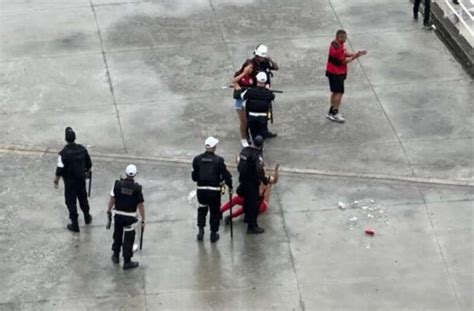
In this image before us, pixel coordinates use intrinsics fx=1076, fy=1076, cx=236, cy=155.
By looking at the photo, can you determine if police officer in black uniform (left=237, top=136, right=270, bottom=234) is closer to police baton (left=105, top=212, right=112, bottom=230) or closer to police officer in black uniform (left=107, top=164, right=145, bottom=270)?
police officer in black uniform (left=107, top=164, right=145, bottom=270)

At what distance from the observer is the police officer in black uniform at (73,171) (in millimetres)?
12609

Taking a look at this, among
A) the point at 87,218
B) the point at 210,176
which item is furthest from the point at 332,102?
the point at 87,218

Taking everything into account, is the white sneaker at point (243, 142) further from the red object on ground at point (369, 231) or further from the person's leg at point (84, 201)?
the person's leg at point (84, 201)

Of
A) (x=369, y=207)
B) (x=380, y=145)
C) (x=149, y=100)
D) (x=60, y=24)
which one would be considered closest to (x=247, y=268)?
(x=369, y=207)

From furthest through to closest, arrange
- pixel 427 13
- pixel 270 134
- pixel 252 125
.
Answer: pixel 427 13 → pixel 270 134 → pixel 252 125

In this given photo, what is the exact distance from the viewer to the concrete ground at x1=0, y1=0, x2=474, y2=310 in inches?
484

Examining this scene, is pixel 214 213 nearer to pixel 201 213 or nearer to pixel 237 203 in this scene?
pixel 201 213

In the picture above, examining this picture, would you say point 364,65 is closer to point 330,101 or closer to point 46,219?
point 330,101

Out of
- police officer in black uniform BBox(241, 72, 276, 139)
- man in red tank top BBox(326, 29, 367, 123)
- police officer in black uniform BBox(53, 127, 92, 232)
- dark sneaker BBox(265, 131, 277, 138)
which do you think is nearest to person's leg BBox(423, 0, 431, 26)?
man in red tank top BBox(326, 29, 367, 123)

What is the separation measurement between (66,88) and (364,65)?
15.3 feet

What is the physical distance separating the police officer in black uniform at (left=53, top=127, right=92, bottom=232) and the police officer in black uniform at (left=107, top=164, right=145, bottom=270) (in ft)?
2.09

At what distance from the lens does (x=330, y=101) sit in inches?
620

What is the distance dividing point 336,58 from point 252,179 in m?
3.06

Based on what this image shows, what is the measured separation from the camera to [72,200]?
1288 cm
